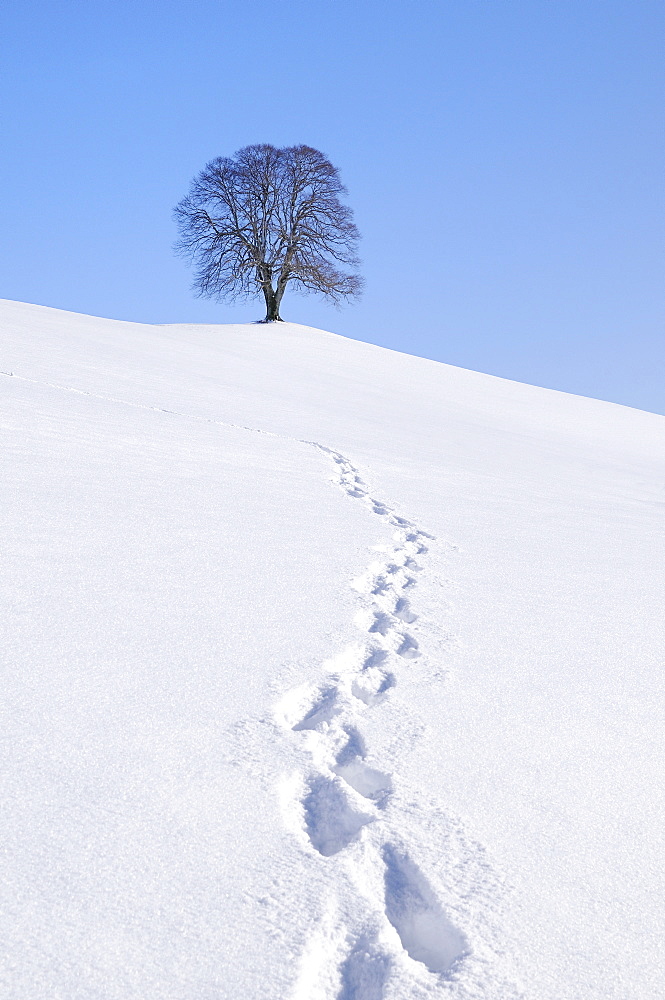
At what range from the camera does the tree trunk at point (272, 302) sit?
63.5 feet

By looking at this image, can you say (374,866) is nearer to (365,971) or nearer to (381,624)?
(365,971)

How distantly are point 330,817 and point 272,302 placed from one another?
18779mm

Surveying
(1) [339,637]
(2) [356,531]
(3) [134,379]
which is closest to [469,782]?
(1) [339,637]

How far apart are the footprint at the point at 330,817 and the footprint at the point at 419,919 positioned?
0.38 feet

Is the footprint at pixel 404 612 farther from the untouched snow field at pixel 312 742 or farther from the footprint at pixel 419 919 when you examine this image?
the footprint at pixel 419 919

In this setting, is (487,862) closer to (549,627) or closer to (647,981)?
(647,981)

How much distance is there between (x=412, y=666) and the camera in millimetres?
2428

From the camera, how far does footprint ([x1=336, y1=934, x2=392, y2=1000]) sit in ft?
3.93

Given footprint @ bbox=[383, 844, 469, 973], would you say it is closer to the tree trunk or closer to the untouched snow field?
the untouched snow field

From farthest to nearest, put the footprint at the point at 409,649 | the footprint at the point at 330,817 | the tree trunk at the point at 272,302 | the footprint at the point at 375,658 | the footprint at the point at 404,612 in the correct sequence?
the tree trunk at the point at 272,302, the footprint at the point at 404,612, the footprint at the point at 409,649, the footprint at the point at 375,658, the footprint at the point at 330,817

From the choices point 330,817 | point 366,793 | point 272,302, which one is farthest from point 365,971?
point 272,302

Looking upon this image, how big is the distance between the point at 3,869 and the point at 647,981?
1077 mm

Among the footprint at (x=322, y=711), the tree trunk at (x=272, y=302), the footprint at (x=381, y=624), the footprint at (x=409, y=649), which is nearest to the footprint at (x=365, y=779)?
the footprint at (x=322, y=711)

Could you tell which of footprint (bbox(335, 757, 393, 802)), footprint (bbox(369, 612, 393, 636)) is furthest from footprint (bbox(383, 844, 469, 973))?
footprint (bbox(369, 612, 393, 636))
